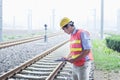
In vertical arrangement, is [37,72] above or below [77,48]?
below

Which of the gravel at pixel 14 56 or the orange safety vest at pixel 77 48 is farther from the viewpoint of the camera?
the gravel at pixel 14 56

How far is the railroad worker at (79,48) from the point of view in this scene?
5.33 metres

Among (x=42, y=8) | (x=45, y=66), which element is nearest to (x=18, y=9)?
(x=42, y=8)

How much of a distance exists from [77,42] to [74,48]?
0.47ft

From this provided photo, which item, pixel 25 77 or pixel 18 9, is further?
pixel 18 9

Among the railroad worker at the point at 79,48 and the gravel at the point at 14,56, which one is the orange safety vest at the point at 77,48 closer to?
the railroad worker at the point at 79,48

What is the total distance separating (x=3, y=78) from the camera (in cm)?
905

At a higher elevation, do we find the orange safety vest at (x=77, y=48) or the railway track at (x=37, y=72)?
the orange safety vest at (x=77, y=48)

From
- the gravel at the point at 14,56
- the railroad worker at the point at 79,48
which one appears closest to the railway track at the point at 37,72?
the gravel at the point at 14,56

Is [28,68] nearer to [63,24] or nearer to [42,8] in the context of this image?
[63,24]

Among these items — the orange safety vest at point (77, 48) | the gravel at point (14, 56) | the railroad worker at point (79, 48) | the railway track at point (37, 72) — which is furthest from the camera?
the gravel at point (14, 56)

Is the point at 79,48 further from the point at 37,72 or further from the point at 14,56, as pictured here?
the point at 14,56

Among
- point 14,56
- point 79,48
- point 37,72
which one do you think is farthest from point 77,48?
point 14,56

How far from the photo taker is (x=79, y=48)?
17.9ft
